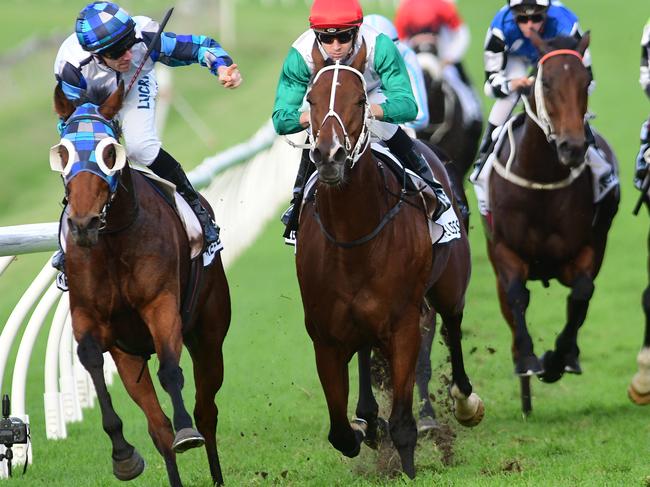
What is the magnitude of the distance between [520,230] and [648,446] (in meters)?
1.63

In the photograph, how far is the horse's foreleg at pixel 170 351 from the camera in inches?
238

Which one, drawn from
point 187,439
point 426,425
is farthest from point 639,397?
point 187,439

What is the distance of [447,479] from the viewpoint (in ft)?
20.6

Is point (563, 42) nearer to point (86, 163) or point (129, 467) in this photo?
point (86, 163)

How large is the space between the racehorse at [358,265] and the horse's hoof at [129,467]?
3.27 feet

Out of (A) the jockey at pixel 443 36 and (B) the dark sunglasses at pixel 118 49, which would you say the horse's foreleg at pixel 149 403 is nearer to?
(B) the dark sunglasses at pixel 118 49

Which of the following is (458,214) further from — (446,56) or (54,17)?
(54,17)

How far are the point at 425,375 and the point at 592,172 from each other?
1596mm

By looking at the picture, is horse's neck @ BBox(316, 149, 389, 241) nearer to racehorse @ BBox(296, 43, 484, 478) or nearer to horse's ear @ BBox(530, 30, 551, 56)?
racehorse @ BBox(296, 43, 484, 478)

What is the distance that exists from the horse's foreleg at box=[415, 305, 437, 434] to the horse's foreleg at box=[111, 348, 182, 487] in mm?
1566

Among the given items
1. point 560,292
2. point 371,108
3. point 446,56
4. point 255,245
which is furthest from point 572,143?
point 255,245

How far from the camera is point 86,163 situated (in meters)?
5.84

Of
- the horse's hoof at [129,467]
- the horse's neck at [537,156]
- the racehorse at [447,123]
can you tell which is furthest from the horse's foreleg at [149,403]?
the racehorse at [447,123]

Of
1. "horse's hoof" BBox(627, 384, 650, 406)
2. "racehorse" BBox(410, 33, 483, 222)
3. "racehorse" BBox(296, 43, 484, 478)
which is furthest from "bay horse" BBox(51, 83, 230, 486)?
"racehorse" BBox(410, 33, 483, 222)
